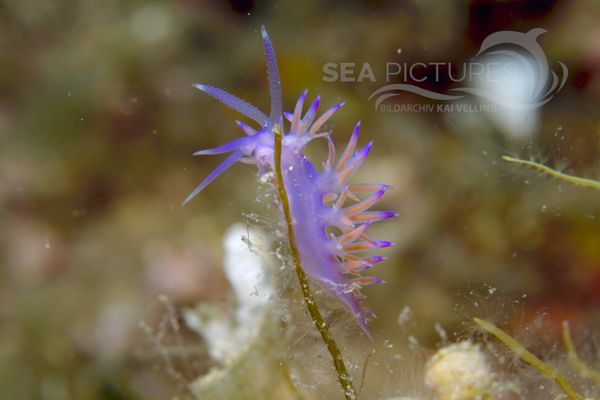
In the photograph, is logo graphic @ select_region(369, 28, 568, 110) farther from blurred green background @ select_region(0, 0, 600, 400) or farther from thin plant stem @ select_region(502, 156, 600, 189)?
thin plant stem @ select_region(502, 156, 600, 189)

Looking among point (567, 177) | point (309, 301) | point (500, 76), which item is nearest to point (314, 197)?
point (309, 301)

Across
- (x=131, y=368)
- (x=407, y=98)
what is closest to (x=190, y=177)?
(x=131, y=368)

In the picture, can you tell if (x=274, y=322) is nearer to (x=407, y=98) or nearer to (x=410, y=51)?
(x=407, y=98)

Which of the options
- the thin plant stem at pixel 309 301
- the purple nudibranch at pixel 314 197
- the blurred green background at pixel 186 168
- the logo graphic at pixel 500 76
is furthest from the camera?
the logo graphic at pixel 500 76

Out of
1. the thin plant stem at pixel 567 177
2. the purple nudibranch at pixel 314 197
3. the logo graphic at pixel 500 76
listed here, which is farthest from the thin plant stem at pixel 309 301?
the logo graphic at pixel 500 76

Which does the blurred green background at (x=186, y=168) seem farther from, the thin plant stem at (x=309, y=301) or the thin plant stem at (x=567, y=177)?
the thin plant stem at (x=309, y=301)

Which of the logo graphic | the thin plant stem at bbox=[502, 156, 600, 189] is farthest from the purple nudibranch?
the logo graphic
